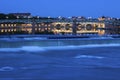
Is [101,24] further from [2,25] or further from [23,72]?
[23,72]

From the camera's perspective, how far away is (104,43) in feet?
197

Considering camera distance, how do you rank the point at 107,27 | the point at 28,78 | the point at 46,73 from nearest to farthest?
the point at 28,78 < the point at 46,73 < the point at 107,27

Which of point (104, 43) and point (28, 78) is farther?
point (104, 43)

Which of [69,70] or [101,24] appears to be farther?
[101,24]

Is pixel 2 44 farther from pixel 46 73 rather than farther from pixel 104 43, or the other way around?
pixel 46 73

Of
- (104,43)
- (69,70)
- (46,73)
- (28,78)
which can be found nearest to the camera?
(28,78)

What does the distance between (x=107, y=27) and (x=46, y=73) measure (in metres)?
132

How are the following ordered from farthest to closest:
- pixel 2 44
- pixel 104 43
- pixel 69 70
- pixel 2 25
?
pixel 2 25 → pixel 104 43 → pixel 2 44 → pixel 69 70

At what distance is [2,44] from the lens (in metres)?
48.2

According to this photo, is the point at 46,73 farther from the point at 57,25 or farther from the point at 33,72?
the point at 57,25

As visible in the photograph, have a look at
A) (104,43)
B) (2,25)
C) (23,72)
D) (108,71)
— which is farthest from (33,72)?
(2,25)

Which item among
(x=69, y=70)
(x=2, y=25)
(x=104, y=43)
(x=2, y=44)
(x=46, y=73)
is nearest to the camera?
(x=46, y=73)

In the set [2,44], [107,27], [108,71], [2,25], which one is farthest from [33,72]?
[107,27]

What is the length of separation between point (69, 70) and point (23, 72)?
2.65m
